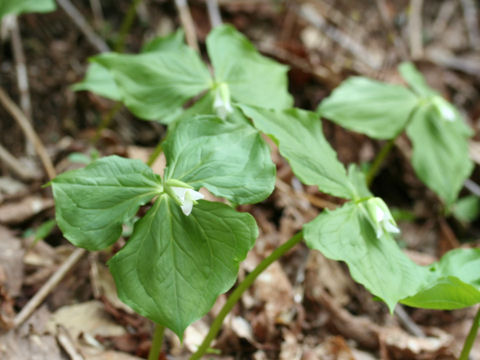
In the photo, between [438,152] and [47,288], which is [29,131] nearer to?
[47,288]

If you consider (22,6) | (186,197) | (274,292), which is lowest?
(274,292)

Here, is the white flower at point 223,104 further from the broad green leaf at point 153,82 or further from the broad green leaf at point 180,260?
the broad green leaf at point 180,260

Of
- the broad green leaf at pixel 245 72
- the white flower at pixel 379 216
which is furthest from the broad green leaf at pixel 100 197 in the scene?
the broad green leaf at pixel 245 72

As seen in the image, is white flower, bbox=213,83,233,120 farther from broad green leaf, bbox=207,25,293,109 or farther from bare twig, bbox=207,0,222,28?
bare twig, bbox=207,0,222,28

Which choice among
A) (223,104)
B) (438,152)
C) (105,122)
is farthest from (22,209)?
(438,152)

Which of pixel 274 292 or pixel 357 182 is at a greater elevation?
pixel 357 182

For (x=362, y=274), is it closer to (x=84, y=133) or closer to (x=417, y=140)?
(x=417, y=140)

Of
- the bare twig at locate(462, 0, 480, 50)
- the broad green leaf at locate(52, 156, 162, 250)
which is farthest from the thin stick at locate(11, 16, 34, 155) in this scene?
the bare twig at locate(462, 0, 480, 50)

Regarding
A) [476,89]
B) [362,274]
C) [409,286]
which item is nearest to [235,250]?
[362,274]
